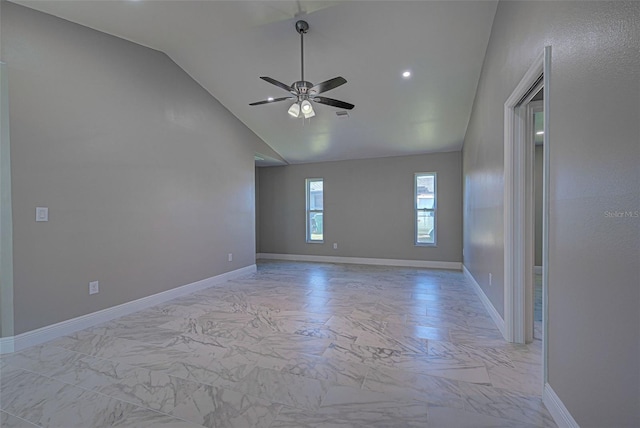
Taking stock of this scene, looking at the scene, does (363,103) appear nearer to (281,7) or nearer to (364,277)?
(281,7)

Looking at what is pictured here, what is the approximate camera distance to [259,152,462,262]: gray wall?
6.15m

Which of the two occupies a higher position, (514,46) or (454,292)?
(514,46)

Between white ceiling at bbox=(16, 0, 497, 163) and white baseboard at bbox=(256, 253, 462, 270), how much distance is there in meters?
2.53

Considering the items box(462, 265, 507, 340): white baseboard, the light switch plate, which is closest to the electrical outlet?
the light switch plate

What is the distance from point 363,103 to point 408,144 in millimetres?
1685

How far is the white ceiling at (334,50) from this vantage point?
2.89 metres

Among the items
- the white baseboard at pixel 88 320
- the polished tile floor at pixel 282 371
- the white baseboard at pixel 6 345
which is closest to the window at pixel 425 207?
the polished tile floor at pixel 282 371

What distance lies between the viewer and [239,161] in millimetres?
5441

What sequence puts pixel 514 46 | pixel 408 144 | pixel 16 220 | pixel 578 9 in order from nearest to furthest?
pixel 578 9 < pixel 514 46 < pixel 16 220 < pixel 408 144

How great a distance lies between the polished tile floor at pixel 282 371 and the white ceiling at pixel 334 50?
9.68ft

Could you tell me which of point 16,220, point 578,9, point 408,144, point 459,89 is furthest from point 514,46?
point 16,220

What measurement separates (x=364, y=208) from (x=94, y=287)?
16.6 ft

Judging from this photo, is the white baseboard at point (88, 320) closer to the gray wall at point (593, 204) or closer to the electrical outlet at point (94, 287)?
the electrical outlet at point (94, 287)

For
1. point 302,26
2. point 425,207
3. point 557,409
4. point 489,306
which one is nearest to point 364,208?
point 425,207
